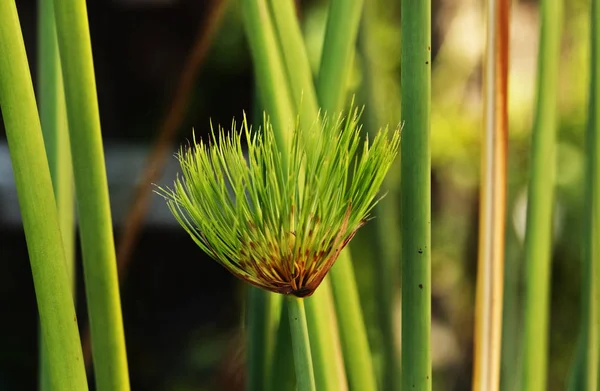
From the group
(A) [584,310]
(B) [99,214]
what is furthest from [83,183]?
(A) [584,310]

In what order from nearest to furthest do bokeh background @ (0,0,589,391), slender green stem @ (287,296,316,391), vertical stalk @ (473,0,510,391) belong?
1. slender green stem @ (287,296,316,391)
2. vertical stalk @ (473,0,510,391)
3. bokeh background @ (0,0,589,391)

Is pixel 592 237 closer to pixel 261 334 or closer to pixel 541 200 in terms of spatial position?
Answer: pixel 541 200

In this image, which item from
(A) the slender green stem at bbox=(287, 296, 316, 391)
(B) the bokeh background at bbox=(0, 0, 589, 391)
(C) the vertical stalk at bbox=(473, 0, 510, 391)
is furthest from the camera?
(B) the bokeh background at bbox=(0, 0, 589, 391)

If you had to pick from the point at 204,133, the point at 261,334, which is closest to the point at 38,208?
the point at 261,334

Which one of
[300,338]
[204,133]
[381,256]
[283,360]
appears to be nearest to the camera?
[300,338]

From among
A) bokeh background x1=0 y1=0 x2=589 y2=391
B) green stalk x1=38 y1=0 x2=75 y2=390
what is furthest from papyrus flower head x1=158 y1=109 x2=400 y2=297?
bokeh background x1=0 y1=0 x2=589 y2=391

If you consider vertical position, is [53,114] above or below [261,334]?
above

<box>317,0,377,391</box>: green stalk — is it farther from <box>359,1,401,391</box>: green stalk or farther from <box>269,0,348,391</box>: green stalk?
<box>359,1,401,391</box>: green stalk

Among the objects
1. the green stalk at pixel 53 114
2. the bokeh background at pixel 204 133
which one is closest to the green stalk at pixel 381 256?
the bokeh background at pixel 204 133
